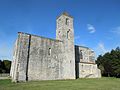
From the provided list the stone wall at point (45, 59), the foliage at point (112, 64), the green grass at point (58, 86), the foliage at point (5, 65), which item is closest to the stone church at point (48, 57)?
the stone wall at point (45, 59)

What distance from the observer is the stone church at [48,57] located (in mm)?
27625

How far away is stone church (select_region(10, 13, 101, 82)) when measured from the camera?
1088 inches

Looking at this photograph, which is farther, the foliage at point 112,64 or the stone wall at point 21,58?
the foliage at point 112,64

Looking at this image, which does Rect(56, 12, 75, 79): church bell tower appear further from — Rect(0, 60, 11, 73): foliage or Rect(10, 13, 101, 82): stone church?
Rect(0, 60, 11, 73): foliage

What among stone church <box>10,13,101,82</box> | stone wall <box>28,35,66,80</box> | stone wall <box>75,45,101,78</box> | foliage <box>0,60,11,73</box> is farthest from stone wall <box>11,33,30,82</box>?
foliage <box>0,60,11,73</box>

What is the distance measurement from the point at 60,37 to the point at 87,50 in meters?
13.9

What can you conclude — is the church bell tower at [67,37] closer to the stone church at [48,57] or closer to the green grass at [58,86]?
the stone church at [48,57]

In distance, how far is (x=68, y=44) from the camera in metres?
35.1

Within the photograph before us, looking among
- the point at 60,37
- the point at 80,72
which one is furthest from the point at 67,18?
the point at 80,72

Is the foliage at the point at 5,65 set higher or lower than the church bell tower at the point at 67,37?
lower

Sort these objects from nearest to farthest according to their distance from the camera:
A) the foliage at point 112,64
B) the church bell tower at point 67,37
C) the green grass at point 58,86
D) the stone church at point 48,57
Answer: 1. the green grass at point 58,86
2. the stone church at point 48,57
3. the church bell tower at point 67,37
4. the foliage at point 112,64

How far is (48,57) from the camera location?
31156 millimetres

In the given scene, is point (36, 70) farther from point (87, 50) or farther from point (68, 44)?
point (87, 50)

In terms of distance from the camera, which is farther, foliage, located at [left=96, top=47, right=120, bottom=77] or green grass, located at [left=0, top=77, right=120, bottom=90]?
foliage, located at [left=96, top=47, right=120, bottom=77]
